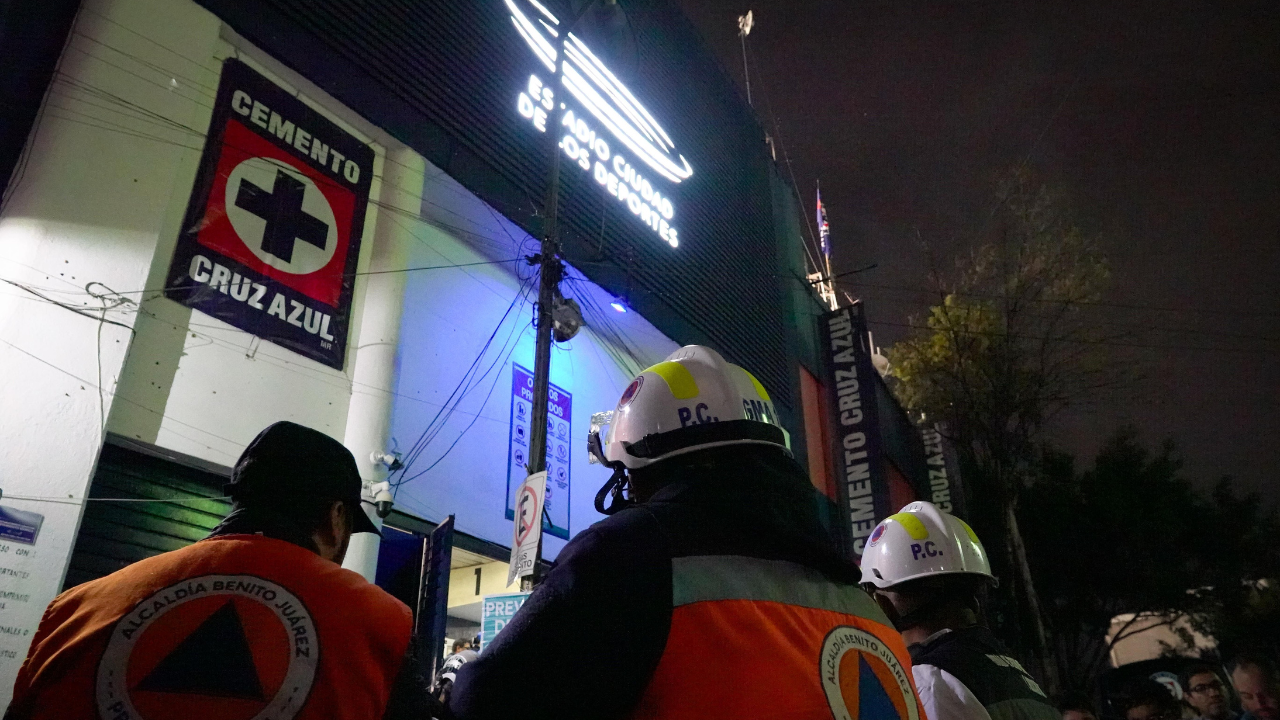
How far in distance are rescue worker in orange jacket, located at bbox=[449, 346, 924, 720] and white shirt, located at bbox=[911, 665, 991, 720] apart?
0.80 m

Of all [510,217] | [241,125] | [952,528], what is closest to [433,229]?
[510,217]

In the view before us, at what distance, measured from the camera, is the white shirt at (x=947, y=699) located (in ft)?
8.07

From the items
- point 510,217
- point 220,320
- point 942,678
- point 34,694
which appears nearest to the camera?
point 34,694

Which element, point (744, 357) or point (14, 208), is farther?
point (744, 357)

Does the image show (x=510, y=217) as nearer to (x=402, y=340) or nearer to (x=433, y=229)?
(x=433, y=229)

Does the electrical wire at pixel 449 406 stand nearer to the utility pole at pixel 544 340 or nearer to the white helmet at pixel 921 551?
the utility pole at pixel 544 340

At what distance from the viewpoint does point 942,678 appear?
2.55 metres

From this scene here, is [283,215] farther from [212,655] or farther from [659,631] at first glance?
[659,631]

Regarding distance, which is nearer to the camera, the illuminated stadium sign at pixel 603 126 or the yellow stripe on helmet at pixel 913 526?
the yellow stripe on helmet at pixel 913 526

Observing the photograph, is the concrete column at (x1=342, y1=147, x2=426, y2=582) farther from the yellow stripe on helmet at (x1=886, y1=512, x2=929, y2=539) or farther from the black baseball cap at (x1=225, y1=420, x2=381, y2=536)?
the black baseball cap at (x1=225, y1=420, x2=381, y2=536)

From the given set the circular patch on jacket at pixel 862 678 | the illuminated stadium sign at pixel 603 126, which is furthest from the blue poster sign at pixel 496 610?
the illuminated stadium sign at pixel 603 126

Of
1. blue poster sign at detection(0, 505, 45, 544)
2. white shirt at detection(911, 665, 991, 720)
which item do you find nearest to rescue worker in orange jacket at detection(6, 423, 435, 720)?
white shirt at detection(911, 665, 991, 720)

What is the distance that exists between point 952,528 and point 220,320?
6603 mm

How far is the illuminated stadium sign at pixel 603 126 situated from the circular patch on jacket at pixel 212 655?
984 cm
